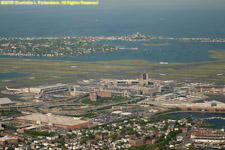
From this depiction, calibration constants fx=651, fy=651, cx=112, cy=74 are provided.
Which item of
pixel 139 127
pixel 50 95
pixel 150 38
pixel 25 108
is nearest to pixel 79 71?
pixel 50 95

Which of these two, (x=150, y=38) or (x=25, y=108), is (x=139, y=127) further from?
(x=150, y=38)

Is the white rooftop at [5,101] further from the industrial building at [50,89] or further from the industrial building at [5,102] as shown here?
the industrial building at [50,89]

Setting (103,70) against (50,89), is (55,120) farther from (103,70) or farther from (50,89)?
(103,70)

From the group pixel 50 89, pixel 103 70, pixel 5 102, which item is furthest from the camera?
pixel 103 70

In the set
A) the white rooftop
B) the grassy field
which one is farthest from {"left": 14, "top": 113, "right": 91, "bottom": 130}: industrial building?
the grassy field

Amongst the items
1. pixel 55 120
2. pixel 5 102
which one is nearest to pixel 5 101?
pixel 5 102

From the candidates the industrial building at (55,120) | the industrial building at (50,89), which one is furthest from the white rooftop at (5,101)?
the industrial building at (55,120)
